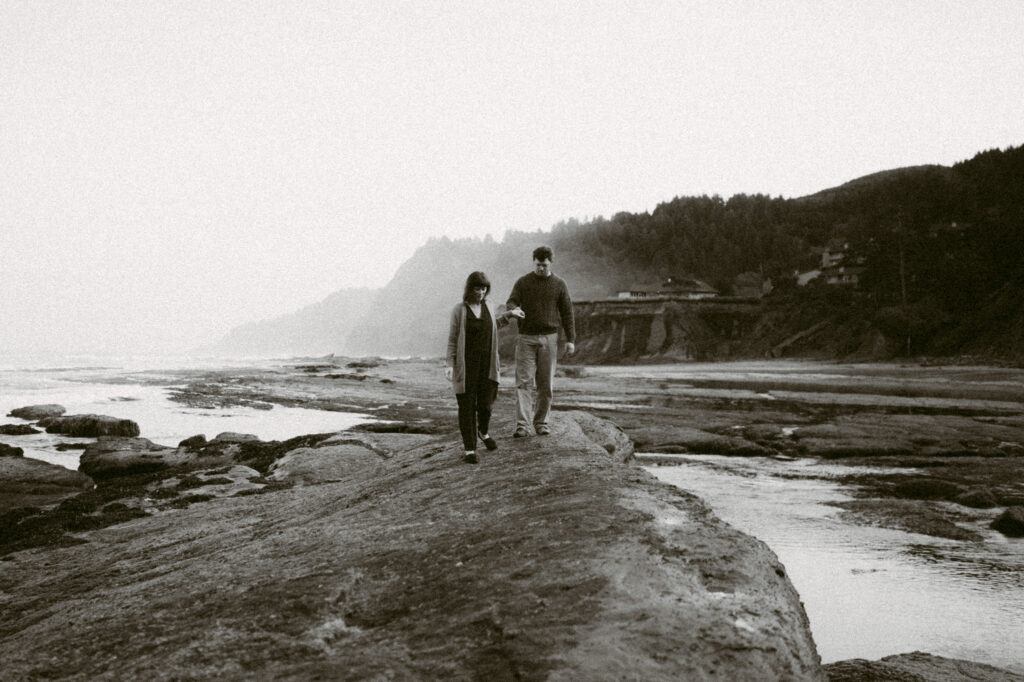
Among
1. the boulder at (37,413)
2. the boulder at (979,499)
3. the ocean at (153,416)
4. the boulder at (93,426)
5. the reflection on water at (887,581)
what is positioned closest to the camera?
the reflection on water at (887,581)

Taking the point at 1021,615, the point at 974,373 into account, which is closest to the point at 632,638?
the point at 1021,615

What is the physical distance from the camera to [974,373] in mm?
47688

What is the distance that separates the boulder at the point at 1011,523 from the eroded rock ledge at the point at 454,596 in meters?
9.24

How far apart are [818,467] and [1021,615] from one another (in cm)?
1080

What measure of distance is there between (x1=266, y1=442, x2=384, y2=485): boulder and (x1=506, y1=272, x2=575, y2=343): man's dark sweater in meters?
5.40

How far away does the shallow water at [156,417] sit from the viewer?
78.3 feet

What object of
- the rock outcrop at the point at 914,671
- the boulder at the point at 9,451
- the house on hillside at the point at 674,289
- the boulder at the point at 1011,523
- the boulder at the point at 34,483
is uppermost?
the house on hillside at the point at 674,289

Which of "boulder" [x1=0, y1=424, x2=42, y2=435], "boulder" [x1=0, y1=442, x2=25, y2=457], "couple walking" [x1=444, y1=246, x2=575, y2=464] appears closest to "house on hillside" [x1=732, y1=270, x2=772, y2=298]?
"boulder" [x1=0, y1=424, x2=42, y2=435]

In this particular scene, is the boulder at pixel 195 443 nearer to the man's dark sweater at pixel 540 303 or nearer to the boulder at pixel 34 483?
the boulder at pixel 34 483

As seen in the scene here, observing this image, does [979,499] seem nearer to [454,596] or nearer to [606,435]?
[606,435]

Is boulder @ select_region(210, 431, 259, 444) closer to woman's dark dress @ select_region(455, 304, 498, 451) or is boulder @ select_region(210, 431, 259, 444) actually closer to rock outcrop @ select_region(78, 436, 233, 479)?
rock outcrop @ select_region(78, 436, 233, 479)

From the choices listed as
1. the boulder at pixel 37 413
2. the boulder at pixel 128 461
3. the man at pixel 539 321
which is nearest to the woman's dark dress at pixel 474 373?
the man at pixel 539 321

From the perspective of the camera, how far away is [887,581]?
9969mm

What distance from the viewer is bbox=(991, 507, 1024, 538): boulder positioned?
39.2ft
